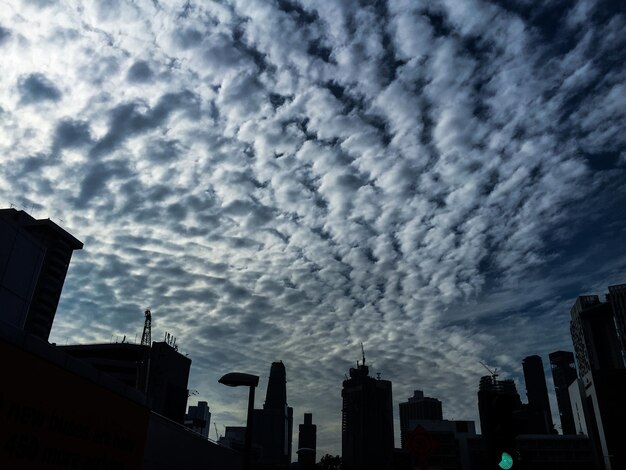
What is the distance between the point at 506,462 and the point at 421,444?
10.6 ft

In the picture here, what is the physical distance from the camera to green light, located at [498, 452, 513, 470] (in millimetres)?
9312

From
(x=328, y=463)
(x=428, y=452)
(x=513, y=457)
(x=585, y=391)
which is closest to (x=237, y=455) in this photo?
(x=428, y=452)

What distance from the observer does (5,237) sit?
58219 mm

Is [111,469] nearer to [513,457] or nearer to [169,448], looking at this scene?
[169,448]

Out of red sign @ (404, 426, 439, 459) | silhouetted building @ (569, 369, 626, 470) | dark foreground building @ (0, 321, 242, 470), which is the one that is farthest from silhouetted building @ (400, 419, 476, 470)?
red sign @ (404, 426, 439, 459)

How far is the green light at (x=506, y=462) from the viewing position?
30.6ft

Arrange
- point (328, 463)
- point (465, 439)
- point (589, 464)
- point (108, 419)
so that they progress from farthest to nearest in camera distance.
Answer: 1. point (465, 439)
2. point (589, 464)
3. point (328, 463)
4. point (108, 419)

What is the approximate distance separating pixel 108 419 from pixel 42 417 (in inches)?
132

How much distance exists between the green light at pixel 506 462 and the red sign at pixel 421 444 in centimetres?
263

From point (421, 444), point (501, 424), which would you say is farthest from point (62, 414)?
point (501, 424)

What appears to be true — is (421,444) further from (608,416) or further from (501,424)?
(608,416)

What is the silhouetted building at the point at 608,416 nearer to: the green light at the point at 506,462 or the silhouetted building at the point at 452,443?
the silhouetted building at the point at 452,443

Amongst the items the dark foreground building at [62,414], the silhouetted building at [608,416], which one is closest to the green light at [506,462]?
the dark foreground building at [62,414]

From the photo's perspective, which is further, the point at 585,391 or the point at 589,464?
the point at 585,391
